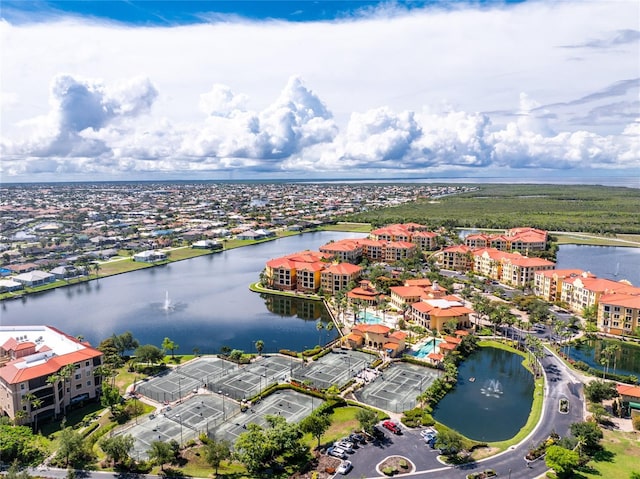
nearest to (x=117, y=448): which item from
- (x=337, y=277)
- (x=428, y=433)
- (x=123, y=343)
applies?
(x=123, y=343)

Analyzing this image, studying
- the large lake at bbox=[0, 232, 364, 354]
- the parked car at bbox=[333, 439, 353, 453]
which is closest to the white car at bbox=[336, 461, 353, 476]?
the parked car at bbox=[333, 439, 353, 453]

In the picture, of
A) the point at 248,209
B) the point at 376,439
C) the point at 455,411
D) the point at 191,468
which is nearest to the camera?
the point at 191,468

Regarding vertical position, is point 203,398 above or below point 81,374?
below

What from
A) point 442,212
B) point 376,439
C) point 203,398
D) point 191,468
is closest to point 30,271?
point 203,398

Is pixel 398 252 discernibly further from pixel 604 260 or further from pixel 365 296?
pixel 604 260

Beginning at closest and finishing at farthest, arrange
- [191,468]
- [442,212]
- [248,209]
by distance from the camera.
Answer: [191,468] → [442,212] → [248,209]

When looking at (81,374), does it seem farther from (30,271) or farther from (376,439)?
(30,271)
